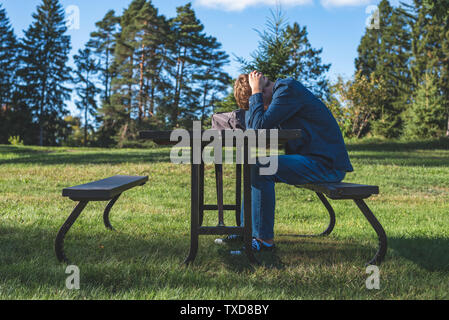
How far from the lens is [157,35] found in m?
29.5

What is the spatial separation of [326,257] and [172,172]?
609cm

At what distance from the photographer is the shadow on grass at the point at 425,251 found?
280 centimetres

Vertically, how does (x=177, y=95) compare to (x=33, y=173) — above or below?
above

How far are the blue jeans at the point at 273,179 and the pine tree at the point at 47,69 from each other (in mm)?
36414

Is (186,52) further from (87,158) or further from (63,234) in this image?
(63,234)

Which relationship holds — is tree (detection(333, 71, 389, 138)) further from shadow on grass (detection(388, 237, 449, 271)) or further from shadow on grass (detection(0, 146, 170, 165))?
shadow on grass (detection(388, 237, 449, 271))

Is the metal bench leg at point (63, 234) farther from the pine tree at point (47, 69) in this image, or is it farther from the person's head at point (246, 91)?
the pine tree at point (47, 69)

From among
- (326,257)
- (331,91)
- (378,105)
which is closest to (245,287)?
(326,257)

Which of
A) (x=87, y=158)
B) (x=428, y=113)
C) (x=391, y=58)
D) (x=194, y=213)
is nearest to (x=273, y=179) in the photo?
(x=194, y=213)

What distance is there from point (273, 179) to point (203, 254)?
78 cm

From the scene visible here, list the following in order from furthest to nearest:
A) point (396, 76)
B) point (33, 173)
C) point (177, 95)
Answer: point (396, 76) < point (177, 95) < point (33, 173)

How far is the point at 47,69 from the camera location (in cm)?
3641

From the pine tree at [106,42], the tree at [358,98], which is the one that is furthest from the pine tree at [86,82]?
the tree at [358,98]

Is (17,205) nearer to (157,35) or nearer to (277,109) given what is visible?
(277,109)
